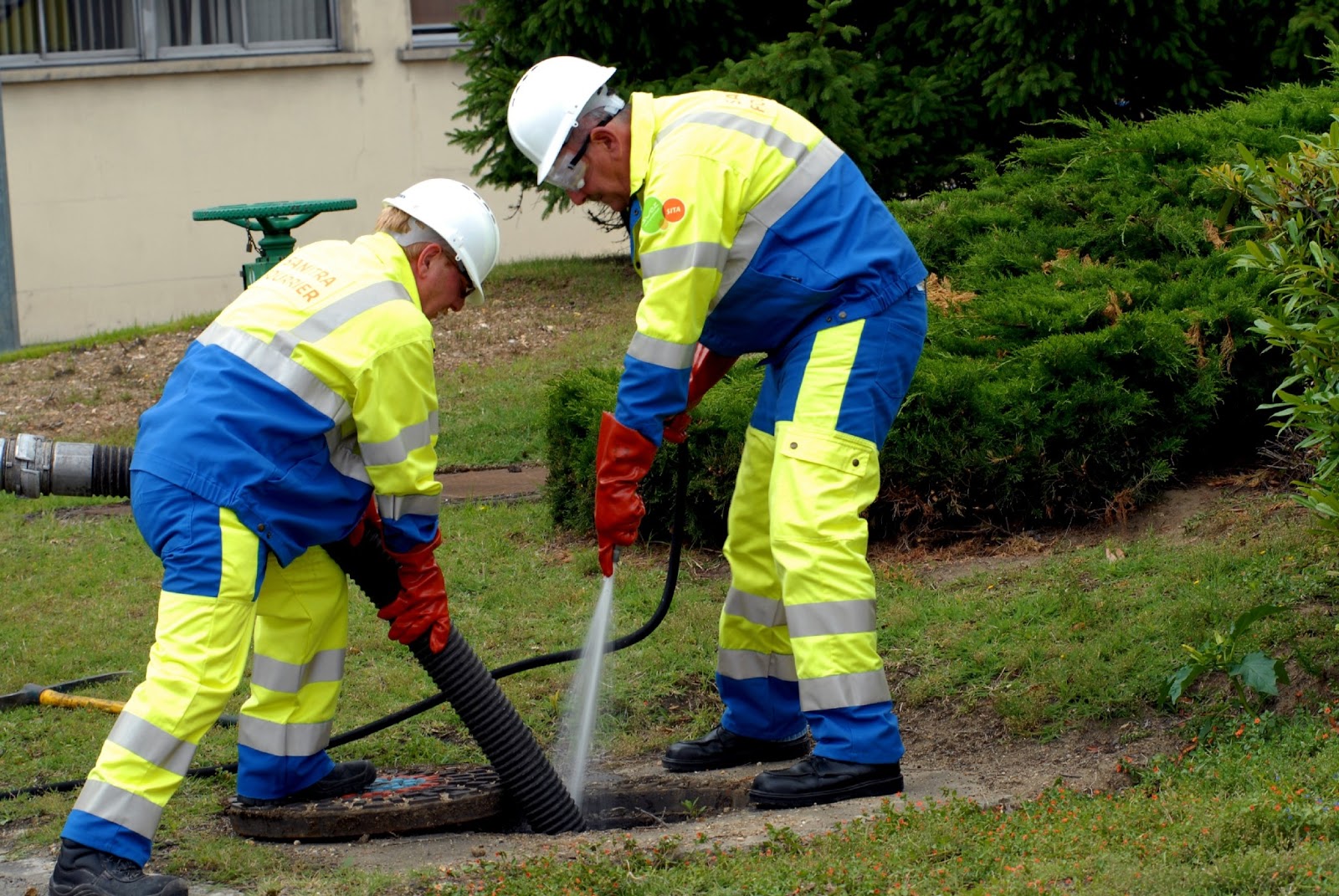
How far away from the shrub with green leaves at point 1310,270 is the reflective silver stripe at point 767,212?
45.6 inches

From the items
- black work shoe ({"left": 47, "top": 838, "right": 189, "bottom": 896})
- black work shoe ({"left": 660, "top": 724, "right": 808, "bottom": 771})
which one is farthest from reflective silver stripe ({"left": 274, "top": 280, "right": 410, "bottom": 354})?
black work shoe ({"left": 660, "top": 724, "right": 808, "bottom": 771})

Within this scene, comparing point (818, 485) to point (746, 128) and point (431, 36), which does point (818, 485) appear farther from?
point (431, 36)

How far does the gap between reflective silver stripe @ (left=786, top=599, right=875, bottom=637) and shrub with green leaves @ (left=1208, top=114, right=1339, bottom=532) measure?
1263 millimetres

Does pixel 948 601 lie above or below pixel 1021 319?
below

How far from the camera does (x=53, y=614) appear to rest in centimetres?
607

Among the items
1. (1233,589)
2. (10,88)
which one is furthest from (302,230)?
(1233,589)

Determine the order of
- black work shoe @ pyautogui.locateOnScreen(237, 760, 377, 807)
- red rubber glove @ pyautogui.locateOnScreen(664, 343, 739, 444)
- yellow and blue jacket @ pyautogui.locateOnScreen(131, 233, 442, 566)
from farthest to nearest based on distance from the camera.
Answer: red rubber glove @ pyautogui.locateOnScreen(664, 343, 739, 444) → black work shoe @ pyautogui.locateOnScreen(237, 760, 377, 807) → yellow and blue jacket @ pyautogui.locateOnScreen(131, 233, 442, 566)

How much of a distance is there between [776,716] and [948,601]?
3.57 ft

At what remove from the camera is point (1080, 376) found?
5801mm

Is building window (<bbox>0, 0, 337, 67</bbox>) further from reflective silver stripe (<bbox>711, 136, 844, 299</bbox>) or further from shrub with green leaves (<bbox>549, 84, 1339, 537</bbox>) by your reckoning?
reflective silver stripe (<bbox>711, 136, 844, 299</bbox>)

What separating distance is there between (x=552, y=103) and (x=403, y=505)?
45.7 inches

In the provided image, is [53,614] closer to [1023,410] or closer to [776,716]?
[776,716]

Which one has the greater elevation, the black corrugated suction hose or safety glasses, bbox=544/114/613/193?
safety glasses, bbox=544/114/613/193

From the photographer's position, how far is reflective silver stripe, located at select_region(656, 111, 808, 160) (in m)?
4.07
